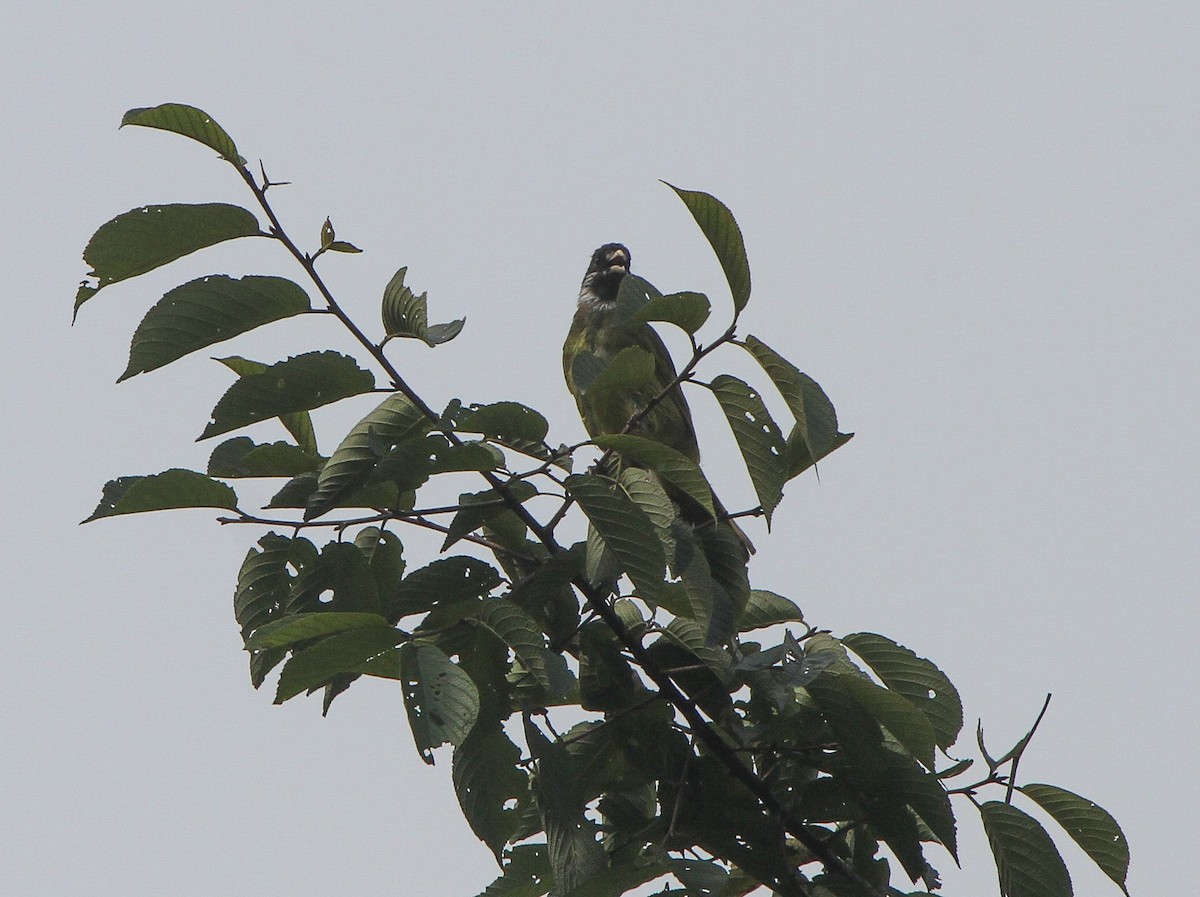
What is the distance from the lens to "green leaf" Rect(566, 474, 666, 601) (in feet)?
7.59

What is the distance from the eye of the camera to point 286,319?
2.27 m

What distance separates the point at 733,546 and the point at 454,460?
62 centimetres

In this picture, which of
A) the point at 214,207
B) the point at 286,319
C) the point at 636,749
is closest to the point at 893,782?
the point at 636,749

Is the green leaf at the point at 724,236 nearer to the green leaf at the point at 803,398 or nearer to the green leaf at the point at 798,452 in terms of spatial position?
the green leaf at the point at 803,398

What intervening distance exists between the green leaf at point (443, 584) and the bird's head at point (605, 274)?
4494mm

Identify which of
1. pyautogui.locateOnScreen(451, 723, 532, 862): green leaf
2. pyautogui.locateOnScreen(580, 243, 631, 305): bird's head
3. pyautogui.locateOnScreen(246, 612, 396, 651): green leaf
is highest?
pyautogui.locateOnScreen(580, 243, 631, 305): bird's head

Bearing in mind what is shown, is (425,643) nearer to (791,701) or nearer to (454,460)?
(454,460)

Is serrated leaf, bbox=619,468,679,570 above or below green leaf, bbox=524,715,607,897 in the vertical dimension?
above

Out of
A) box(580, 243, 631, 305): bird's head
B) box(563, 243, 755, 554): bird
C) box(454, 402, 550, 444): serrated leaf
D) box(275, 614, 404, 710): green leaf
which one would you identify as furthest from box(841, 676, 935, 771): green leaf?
box(580, 243, 631, 305): bird's head

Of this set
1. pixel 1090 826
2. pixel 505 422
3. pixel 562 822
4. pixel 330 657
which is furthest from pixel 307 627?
pixel 1090 826

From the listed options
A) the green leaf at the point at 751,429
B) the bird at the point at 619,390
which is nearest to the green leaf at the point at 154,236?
the green leaf at the point at 751,429

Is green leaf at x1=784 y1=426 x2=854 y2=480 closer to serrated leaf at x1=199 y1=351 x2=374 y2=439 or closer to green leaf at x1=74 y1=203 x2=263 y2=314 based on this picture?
serrated leaf at x1=199 y1=351 x2=374 y2=439

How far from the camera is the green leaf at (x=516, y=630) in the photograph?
2211 mm

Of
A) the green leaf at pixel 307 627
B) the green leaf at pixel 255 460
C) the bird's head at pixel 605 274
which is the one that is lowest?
the green leaf at pixel 307 627
